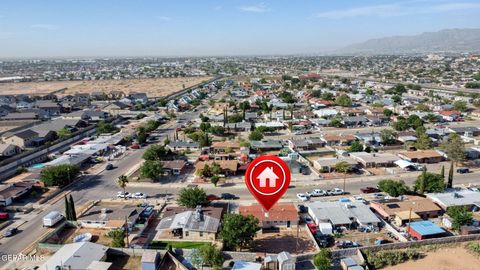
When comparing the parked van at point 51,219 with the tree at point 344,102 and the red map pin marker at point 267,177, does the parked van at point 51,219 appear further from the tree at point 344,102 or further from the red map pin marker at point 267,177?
the tree at point 344,102

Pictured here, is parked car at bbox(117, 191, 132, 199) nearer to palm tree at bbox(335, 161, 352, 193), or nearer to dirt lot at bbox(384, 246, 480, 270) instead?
palm tree at bbox(335, 161, 352, 193)

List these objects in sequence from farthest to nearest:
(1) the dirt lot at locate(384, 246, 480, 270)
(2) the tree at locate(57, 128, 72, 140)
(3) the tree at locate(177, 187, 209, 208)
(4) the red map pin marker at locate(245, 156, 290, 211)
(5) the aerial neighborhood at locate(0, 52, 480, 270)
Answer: (2) the tree at locate(57, 128, 72, 140)
(3) the tree at locate(177, 187, 209, 208)
(5) the aerial neighborhood at locate(0, 52, 480, 270)
(1) the dirt lot at locate(384, 246, 480, 270)
(4) the red map pin marker at locate(245, 156, 290, 211)

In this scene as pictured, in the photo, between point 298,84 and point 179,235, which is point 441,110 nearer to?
point 298,84

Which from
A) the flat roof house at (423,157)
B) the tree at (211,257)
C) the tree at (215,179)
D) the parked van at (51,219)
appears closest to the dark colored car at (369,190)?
the flat roof house at (423,157)

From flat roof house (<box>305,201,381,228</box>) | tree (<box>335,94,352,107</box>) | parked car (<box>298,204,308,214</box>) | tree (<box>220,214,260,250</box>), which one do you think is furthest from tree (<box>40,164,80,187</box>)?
tree (<box>335,94,352,107</box>)

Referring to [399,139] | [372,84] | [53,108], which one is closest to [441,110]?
[399,139]

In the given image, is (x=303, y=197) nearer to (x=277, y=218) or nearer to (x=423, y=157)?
(x=277, y=218)
